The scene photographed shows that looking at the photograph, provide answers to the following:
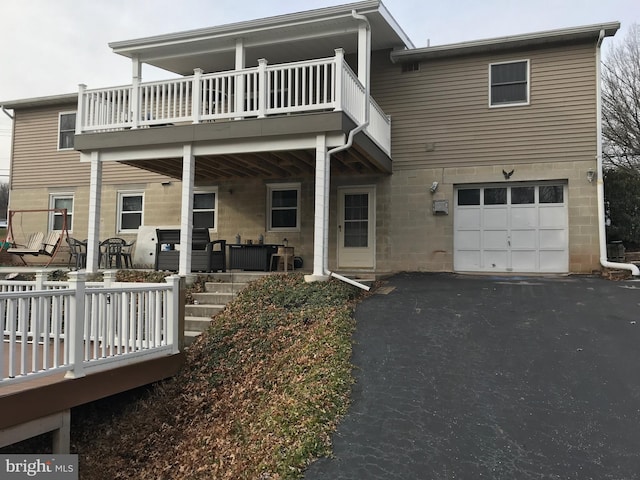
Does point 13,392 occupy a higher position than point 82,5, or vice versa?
point 82,5

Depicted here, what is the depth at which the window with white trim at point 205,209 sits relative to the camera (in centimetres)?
1257

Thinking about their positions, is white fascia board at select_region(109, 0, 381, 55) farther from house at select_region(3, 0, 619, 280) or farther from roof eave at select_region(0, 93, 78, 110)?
roof eave at select_region(0, 93, 78, 110)

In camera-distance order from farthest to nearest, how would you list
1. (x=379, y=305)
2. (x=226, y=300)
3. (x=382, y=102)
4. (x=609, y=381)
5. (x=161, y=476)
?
(x=382, y=102) < (x=226, y=300) < (x=379, y=305) < (x=609, y=381) < (x=161, y=476)

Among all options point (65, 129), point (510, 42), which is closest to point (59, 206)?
point (65, 129)

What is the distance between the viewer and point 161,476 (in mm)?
4293

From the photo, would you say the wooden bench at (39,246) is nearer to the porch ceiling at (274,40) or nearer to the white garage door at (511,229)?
the porch ceiling at (274,40)

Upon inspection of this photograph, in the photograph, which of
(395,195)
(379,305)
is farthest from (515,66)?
(379,305)

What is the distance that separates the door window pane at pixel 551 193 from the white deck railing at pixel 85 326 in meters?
8.36

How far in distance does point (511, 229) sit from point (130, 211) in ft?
33.6

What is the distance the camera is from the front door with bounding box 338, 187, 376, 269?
37.0 ft

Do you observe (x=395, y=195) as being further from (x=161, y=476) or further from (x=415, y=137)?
(x=161, y=476)

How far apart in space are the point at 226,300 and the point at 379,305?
2710 millimetres

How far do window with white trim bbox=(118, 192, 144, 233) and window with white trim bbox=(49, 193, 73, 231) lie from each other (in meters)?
1.90

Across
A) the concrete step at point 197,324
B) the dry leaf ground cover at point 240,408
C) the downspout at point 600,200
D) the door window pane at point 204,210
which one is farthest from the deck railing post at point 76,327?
the downspout at point 600,200
